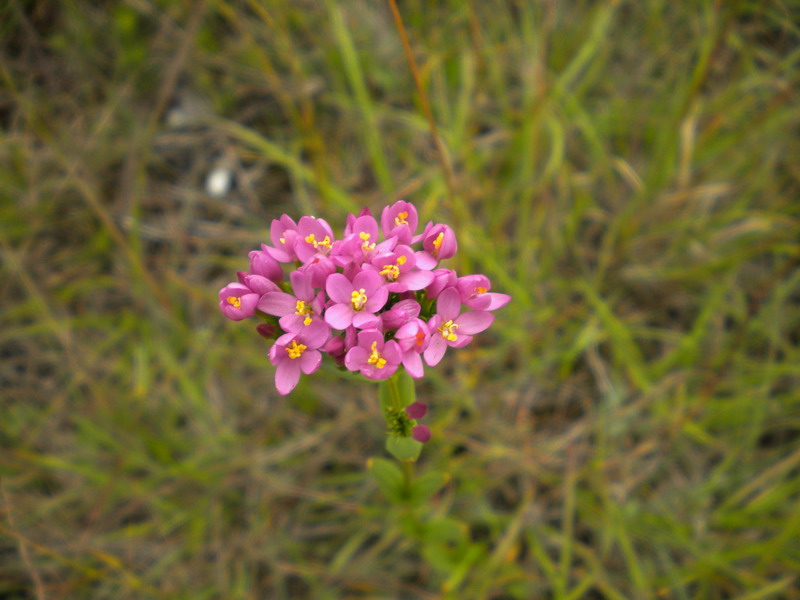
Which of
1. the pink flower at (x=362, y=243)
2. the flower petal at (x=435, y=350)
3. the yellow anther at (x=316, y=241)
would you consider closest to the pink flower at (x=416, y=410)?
the flower petal at (x=435, y=350)

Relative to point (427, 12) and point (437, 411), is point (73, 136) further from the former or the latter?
point (437, 411)

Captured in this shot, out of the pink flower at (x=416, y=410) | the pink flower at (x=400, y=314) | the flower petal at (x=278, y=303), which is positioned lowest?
the pink flower at (x=416, y=410)

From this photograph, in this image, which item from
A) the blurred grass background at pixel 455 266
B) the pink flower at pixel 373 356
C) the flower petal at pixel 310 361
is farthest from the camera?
the blurred grass background at pixel 455 266

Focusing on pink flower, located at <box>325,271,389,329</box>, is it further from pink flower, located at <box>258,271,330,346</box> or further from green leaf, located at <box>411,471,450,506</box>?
green leaf, located at <box>411,471,450,506</box>

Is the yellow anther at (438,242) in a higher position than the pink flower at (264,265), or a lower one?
lower

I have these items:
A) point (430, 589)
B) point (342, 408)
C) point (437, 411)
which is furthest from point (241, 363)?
point (430, 589)

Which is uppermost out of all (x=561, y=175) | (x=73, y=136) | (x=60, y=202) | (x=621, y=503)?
(x=73, y=136)

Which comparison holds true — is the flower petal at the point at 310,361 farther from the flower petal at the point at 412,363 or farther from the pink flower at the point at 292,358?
the flower petal at the point at 412,363
